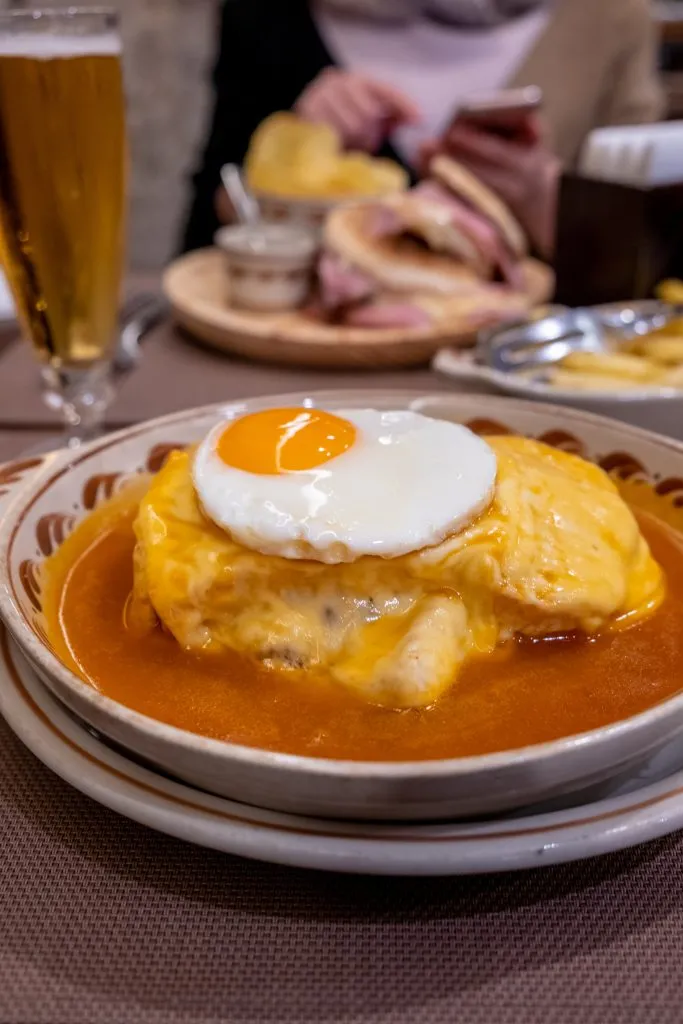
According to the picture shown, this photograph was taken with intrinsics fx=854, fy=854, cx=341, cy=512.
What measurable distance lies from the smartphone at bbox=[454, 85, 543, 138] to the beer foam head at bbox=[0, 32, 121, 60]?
152cm

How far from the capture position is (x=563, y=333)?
Answer: 5.32ft

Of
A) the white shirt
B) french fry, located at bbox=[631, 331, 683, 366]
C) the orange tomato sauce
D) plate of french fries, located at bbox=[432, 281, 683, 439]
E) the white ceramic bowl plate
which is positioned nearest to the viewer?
the white ceramic bowl plate

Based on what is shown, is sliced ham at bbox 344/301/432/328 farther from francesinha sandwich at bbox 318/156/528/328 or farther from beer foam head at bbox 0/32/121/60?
beer foam head at bbox 0/32/121/60

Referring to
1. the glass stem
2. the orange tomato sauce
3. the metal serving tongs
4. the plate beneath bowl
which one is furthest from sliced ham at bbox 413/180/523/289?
the plate beneath bowl

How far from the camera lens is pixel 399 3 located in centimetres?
397

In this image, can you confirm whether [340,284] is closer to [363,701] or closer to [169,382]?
[169,382]

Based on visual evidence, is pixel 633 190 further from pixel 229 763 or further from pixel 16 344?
pixel 229 763

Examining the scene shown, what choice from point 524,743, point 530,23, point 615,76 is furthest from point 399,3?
point 524,743

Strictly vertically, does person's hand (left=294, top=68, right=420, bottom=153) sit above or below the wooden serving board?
above

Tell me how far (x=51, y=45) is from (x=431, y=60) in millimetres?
3419

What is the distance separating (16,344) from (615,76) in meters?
3.39

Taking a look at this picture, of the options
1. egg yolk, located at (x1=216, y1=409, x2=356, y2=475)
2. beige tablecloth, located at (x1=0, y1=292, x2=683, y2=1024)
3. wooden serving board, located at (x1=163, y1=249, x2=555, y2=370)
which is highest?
egg yolk, located at (x1=216, y1=409, x2=356, y2=475)

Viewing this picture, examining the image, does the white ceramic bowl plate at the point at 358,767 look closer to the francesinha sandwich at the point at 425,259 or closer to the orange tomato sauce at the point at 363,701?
the orange tomato sauce at the point at 363,701

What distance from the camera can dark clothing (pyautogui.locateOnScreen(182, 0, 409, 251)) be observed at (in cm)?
407
